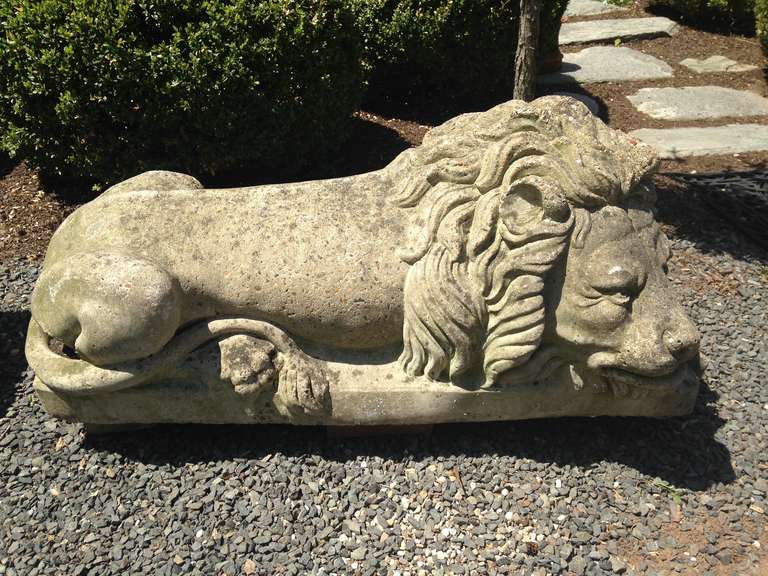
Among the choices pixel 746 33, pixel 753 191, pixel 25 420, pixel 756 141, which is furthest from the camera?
pixel 746 33

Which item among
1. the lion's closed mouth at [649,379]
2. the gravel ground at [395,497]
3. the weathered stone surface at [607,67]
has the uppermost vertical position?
the weathered stone surface at [607,67]

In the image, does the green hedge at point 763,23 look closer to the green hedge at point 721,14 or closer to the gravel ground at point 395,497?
the green hedge at point 721,14

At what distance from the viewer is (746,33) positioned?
9.38 metres

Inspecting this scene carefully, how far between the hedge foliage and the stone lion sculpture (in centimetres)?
172

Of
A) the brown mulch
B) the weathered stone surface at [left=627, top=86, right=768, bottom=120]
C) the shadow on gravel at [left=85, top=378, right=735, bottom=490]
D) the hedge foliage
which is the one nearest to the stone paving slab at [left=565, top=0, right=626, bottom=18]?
the weathered stone surface at [left=627, top=86, right=768, bottom=120]

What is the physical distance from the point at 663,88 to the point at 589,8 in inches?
141

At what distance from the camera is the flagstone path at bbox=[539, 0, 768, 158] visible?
6.15 meters

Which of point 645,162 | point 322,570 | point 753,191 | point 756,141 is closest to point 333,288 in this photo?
point 322,570

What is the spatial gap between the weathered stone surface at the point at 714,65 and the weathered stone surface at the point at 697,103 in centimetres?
71

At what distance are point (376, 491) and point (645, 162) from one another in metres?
1.91

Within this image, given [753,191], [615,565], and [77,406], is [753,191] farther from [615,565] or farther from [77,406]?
[77,406]

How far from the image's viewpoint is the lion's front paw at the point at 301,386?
2850 mm

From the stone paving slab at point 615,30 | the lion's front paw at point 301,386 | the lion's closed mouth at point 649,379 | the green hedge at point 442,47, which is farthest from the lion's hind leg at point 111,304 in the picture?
the stone paving slab at point 615,30

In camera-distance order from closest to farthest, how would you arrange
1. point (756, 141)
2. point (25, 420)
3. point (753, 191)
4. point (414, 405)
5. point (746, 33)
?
point (414, 405)
point (25, 420)
point (753, 191)
point (756, 141)
point (746, 33)
